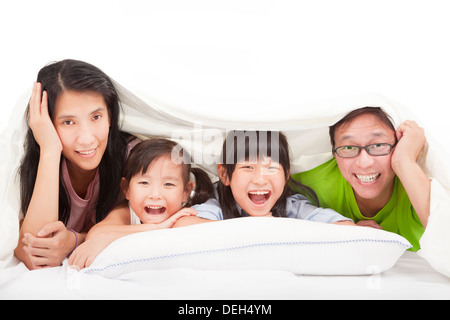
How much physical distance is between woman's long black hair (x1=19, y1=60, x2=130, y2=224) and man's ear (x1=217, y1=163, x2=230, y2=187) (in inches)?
11.3

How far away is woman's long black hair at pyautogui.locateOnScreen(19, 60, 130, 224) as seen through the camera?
1.38 metres

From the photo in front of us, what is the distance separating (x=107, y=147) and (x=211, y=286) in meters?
0.58

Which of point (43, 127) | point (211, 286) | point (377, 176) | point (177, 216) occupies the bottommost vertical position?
point (211, 286)

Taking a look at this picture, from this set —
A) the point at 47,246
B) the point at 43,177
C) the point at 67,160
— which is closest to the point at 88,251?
the point at 47,246

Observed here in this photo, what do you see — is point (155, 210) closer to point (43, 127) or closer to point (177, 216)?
point (177, 216)

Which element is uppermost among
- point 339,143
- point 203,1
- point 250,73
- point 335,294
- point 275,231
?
point 203,1

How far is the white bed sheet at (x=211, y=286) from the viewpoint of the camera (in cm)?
111

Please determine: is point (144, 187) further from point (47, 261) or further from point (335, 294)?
point (335, 294)

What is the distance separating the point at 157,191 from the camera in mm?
1451

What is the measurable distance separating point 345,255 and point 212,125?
0.54 m

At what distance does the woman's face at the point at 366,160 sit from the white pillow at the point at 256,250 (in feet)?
0.86

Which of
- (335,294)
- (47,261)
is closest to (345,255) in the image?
(335,294)

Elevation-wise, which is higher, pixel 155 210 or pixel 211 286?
pixel 155 210

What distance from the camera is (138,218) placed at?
150 cm
